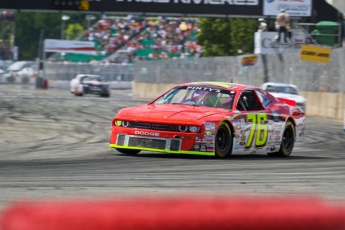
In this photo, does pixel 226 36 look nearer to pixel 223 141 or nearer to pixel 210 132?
pixel 223 141

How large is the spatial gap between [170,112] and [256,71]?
2427 centimetres

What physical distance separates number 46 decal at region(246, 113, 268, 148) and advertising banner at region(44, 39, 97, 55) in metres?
54.5

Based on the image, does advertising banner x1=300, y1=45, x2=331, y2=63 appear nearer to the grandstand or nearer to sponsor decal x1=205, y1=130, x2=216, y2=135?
sponsor decal x1=205, y1=130, x2=216, y2=135

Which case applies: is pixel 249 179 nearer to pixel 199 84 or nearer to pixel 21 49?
pixel 199 84

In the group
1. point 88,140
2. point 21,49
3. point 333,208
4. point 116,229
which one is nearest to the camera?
point 116,229

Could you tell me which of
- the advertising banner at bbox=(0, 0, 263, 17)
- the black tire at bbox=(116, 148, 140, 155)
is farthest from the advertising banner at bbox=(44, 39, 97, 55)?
the black tire at bbox=(116, 148, 140, 155)

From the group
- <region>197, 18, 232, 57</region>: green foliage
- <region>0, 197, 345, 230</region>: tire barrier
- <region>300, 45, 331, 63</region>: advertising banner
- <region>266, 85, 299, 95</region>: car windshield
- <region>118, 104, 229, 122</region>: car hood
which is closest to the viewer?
<region>0, 197, 345, 230</region>: tire barrier

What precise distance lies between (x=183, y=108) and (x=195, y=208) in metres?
9.45

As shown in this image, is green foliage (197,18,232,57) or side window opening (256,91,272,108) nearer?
side window opening (256,91,272,108)

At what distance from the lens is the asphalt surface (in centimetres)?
715

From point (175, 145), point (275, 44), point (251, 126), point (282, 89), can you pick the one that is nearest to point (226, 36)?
point (275, 44)

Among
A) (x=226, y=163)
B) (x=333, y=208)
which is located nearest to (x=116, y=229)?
(x=333, y=208)

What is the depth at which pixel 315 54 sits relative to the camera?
96.0 feet

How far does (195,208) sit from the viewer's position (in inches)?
83.8
